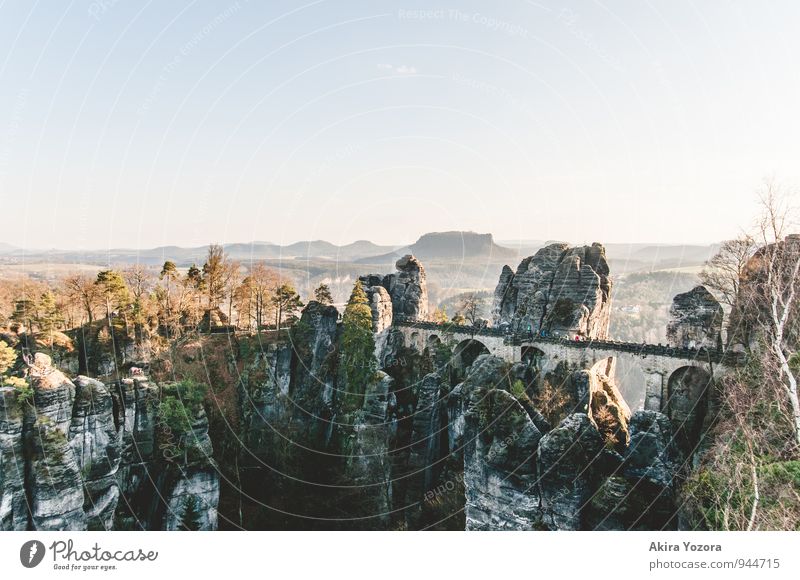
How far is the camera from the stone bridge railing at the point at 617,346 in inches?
1053

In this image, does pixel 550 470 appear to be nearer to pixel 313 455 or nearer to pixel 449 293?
pixel 313 455

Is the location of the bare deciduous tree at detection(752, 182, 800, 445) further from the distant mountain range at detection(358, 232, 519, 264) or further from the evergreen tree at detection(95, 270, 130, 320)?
the distant mountain range at detection(358, 232, 519, 264)

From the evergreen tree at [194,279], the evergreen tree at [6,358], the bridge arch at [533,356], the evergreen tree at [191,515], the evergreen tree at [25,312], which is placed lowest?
the evergreen tree at [191,515]

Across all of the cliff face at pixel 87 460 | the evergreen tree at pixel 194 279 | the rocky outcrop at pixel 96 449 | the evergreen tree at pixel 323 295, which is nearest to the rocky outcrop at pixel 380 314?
the evergreen tree at pixel 323 295

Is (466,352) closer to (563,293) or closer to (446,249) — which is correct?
(563,293)

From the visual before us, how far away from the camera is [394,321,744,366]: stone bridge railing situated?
87.7 feet

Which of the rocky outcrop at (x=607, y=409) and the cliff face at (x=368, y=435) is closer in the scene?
the cliff face at (x=368, y=435)

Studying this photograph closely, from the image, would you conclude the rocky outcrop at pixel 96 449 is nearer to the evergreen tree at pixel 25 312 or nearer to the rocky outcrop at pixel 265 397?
the evergreen tree at pixel 25 312

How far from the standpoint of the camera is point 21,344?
2798 cm

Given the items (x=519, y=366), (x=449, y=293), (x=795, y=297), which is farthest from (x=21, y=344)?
(x=449, y=293)

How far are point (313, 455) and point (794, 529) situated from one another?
2646 cm

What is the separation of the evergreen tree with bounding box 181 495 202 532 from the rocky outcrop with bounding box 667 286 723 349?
26055 millimetres

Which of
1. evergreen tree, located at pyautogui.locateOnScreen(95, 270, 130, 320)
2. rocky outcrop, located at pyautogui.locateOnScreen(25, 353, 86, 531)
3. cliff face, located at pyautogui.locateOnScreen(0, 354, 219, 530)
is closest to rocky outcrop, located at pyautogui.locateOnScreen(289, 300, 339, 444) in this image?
cliff face, located at pyautogui.locateOnScreen(0, 354, 219, 530)

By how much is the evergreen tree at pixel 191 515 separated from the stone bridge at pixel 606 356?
18.8m
